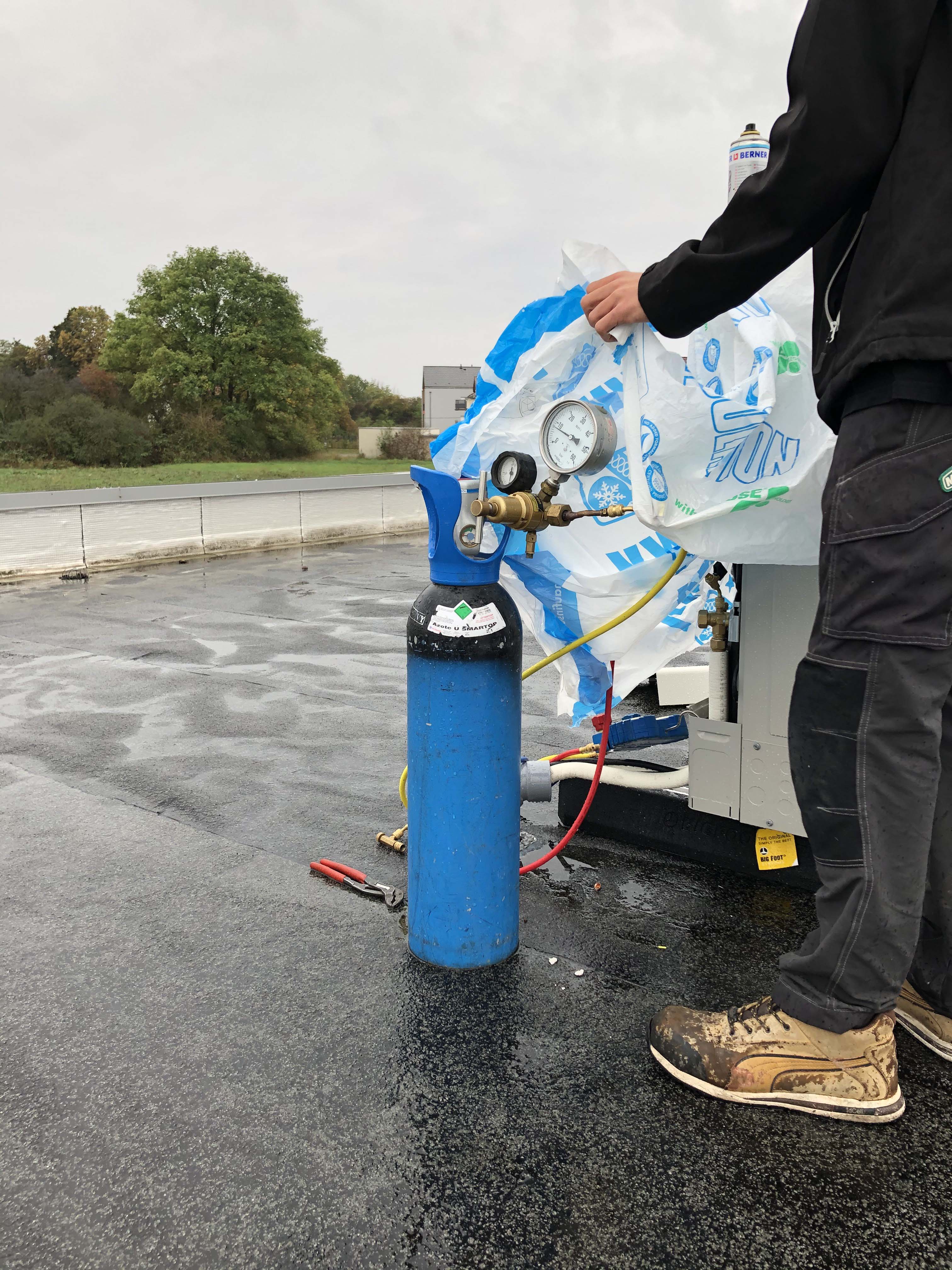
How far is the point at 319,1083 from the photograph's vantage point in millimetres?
1930

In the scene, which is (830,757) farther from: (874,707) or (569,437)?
(569,437)

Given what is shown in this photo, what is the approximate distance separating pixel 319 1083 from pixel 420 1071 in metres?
0.21

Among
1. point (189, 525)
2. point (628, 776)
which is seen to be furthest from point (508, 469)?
point (189, 525)

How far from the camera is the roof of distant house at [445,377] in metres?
73.3

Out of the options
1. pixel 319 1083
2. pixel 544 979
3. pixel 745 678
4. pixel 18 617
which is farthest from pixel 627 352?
pixel 18 617

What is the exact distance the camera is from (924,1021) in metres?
2.06

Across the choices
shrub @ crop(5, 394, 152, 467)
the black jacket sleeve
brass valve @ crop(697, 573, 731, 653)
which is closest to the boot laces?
brass valve @ crop(697, 573, 731, 653)

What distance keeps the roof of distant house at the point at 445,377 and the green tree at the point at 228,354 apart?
65.1 feet

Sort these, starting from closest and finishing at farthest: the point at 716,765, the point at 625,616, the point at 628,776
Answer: the point at 625,616
the point at 716,765
the point at 628,776

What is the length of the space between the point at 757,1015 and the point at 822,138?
1670 mm

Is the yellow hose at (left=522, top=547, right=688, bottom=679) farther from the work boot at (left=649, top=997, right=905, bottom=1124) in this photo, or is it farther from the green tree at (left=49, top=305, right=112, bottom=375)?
the green tree at (left=49, top=305, right=112, bottom=375)

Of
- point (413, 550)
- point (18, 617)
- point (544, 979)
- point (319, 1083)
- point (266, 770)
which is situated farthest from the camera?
point (413, 550)

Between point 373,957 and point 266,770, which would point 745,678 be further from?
point 266,770

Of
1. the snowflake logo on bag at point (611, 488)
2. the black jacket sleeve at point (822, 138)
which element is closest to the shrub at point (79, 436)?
the snowflake logo on bag at point (611, 488)
